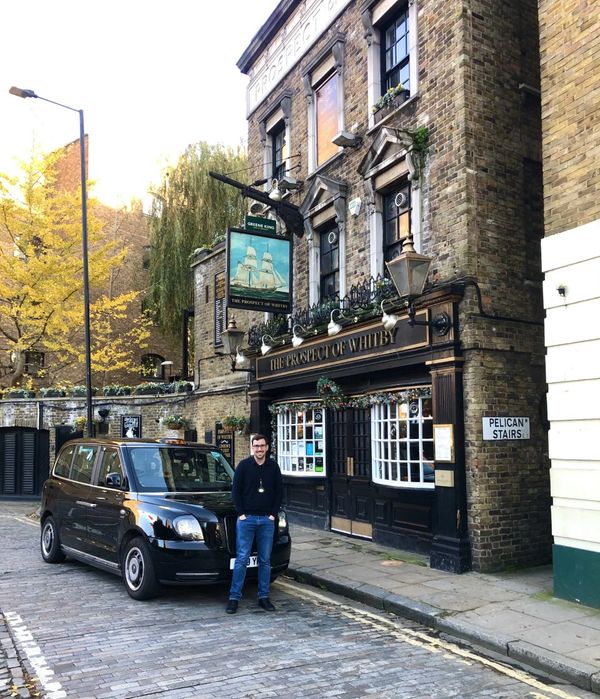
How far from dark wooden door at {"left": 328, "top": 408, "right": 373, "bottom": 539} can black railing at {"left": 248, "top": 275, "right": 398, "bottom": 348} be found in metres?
1.73

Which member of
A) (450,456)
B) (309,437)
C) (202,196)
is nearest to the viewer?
(450,456)

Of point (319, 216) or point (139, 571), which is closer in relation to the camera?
point (139, 571)

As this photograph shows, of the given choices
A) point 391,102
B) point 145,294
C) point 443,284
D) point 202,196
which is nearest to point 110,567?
point 443,284

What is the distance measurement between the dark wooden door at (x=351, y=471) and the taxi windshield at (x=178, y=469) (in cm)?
329

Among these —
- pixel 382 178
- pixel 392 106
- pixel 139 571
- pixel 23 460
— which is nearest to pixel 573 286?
pixel 382 178

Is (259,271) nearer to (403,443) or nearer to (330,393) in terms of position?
(330,393)

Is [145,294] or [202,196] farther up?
[202,196]

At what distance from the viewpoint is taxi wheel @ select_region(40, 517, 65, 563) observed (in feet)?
31.0

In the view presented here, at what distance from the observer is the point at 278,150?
608 inches

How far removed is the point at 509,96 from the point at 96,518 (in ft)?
27.0

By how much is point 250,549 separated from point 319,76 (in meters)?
9.95

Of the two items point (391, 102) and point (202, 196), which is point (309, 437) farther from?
point (202, 196)

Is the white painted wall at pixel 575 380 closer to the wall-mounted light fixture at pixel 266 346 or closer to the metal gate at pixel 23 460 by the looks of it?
the wall-mounted light fixture at pixel 266 346

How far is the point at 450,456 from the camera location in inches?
345
